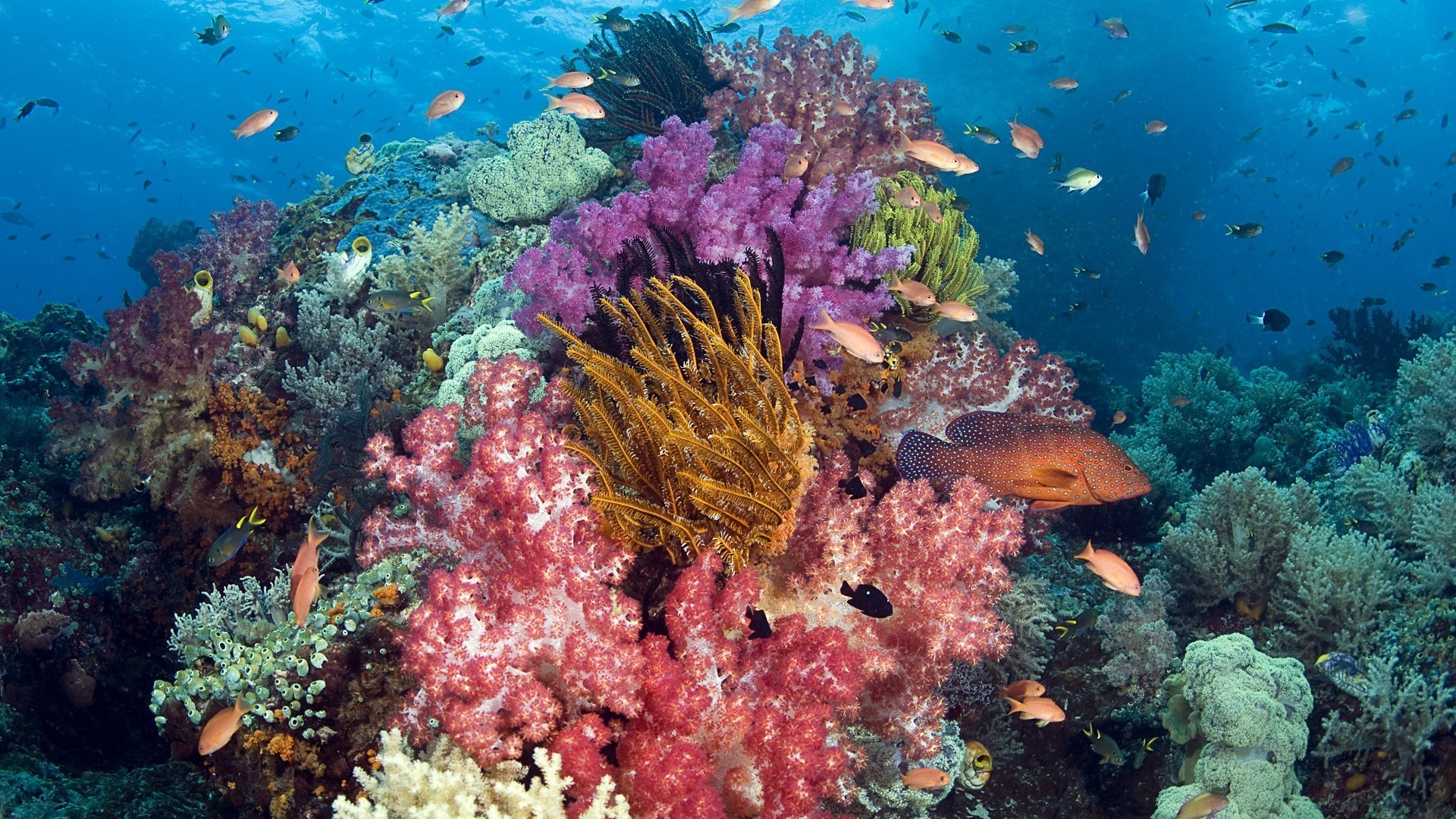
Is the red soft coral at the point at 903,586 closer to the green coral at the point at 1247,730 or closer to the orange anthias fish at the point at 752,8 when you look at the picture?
the green coral at the point at 1247,730

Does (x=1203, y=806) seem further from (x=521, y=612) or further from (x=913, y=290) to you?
(x=521, y=612)

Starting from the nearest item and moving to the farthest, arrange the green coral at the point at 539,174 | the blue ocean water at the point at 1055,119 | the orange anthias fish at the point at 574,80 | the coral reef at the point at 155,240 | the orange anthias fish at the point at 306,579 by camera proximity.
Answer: the orange anthias fish at the point at 306,579, the green coral at the point at 539,174, the orange anthias fish at the point at 574,80, the coral reef at the point at 155,240, the blue ocean water at the point at 1055,119

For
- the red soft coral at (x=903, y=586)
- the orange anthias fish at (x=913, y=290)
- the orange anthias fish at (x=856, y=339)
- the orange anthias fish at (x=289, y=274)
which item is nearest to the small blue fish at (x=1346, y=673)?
the red soft coral at (x=903, y=586)

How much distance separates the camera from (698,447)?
256cm

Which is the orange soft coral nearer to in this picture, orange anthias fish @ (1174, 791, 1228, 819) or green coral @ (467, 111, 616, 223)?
green coral @ (467, 111, 616, 223)

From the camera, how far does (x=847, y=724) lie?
9.64 ft

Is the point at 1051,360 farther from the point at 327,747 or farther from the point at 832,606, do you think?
the point at 327,747

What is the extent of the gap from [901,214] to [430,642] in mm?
4425

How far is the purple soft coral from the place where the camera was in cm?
421

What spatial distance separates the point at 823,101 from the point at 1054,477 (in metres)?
4.96

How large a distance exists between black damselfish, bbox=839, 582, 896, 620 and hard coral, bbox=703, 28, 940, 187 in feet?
14.2

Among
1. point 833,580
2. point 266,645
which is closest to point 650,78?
point 833,580

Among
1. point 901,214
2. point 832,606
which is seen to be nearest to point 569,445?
point 832,606

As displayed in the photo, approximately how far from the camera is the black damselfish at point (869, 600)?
2.81 metres
